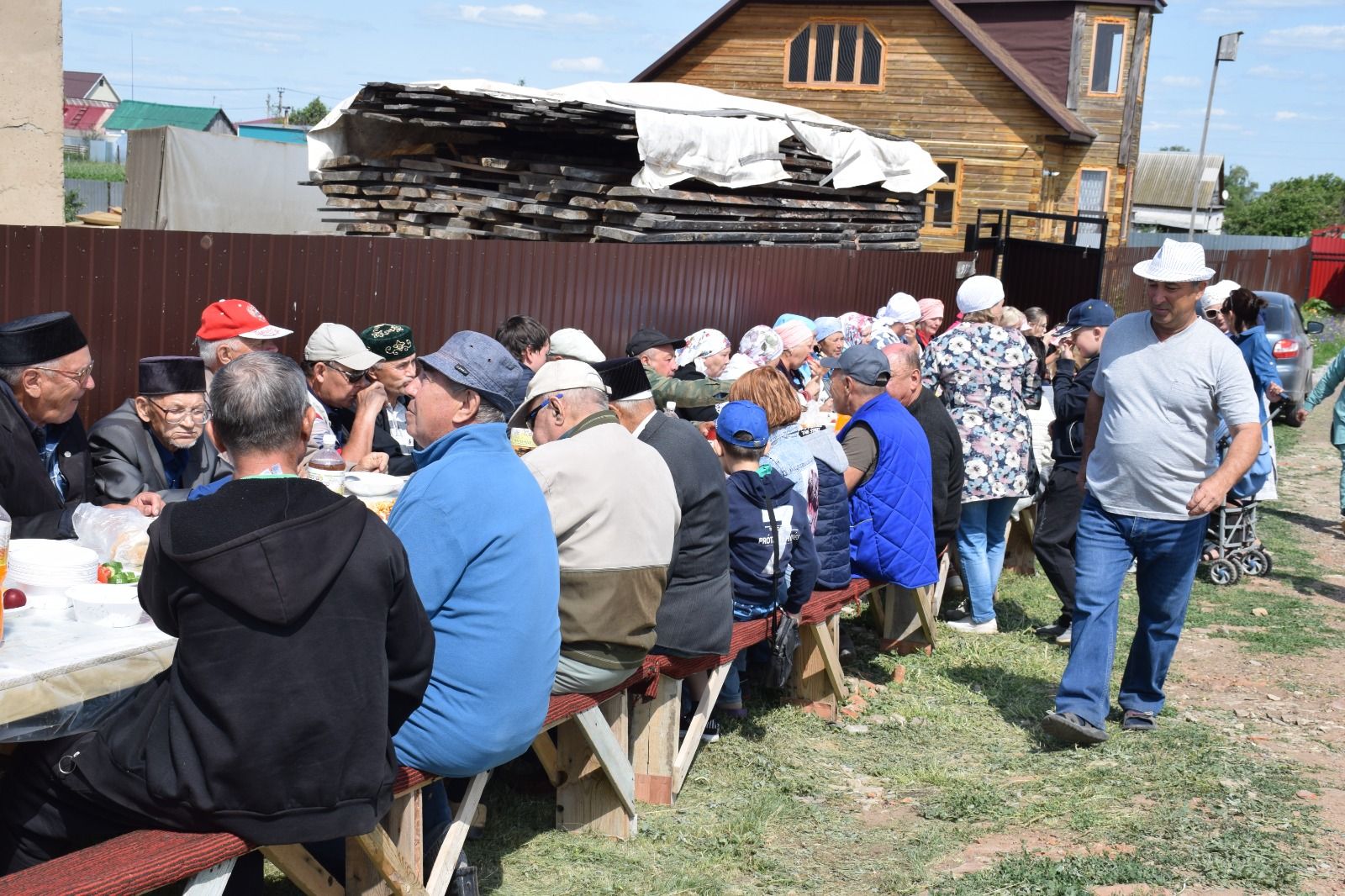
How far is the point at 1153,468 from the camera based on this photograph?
5.70 metres

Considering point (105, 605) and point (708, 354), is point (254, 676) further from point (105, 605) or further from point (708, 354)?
point (708, 354)

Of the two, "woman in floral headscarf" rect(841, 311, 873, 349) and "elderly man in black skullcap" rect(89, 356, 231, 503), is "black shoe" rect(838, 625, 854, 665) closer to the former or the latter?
"woman in floral headscarf" rect(841, 311, 873, 349)

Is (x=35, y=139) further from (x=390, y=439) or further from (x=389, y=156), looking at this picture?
(x=389, y=156)

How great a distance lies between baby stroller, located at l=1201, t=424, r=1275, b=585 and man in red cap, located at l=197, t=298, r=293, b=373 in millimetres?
6957

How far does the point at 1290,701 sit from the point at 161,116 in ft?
229

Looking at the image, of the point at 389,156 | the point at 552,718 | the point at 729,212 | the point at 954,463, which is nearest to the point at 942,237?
the point at 729,212

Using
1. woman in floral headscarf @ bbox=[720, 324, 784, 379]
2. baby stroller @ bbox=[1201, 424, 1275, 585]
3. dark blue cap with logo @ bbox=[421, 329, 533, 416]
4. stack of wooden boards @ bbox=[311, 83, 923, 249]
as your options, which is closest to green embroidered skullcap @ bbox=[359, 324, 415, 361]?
dark blue cap with logo @ bbox=[421, 329, 533, 416]

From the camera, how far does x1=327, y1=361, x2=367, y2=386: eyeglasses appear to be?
607cm

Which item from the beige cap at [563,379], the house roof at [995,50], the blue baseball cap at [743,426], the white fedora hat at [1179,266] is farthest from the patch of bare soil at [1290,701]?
the house roof at [995,50]

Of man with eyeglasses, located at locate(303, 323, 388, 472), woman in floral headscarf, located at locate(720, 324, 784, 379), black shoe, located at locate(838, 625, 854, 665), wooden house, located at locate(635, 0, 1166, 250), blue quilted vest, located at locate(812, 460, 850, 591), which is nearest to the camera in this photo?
man with eyeglasses, located at locate(303, 323, 388, 472)

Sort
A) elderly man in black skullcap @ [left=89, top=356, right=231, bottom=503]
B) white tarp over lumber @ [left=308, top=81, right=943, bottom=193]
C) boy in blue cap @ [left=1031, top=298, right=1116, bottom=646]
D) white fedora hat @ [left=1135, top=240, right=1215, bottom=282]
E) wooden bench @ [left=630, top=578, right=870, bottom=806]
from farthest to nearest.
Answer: white tarp over lumber @ [left=308, top=81, right=943, bottom=193] < boy in blue cap @ [left=1031, top=298, right=1116, bottom=646] < white fedora hat @ [left=1135, top=240, right=1215, bottom=282] < wooden bench @ [left=630, top=578, right=870, bottom=806] < elderly man in black skullcap @ [left=89, top=356, right=231, bottom=503]

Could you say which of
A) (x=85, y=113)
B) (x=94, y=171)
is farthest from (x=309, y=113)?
(x=94, y=171)

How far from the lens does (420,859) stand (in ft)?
12.4

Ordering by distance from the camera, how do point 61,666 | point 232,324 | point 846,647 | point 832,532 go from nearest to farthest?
point 61,666 < point 232,324 < point 832,532 < point 846,647
